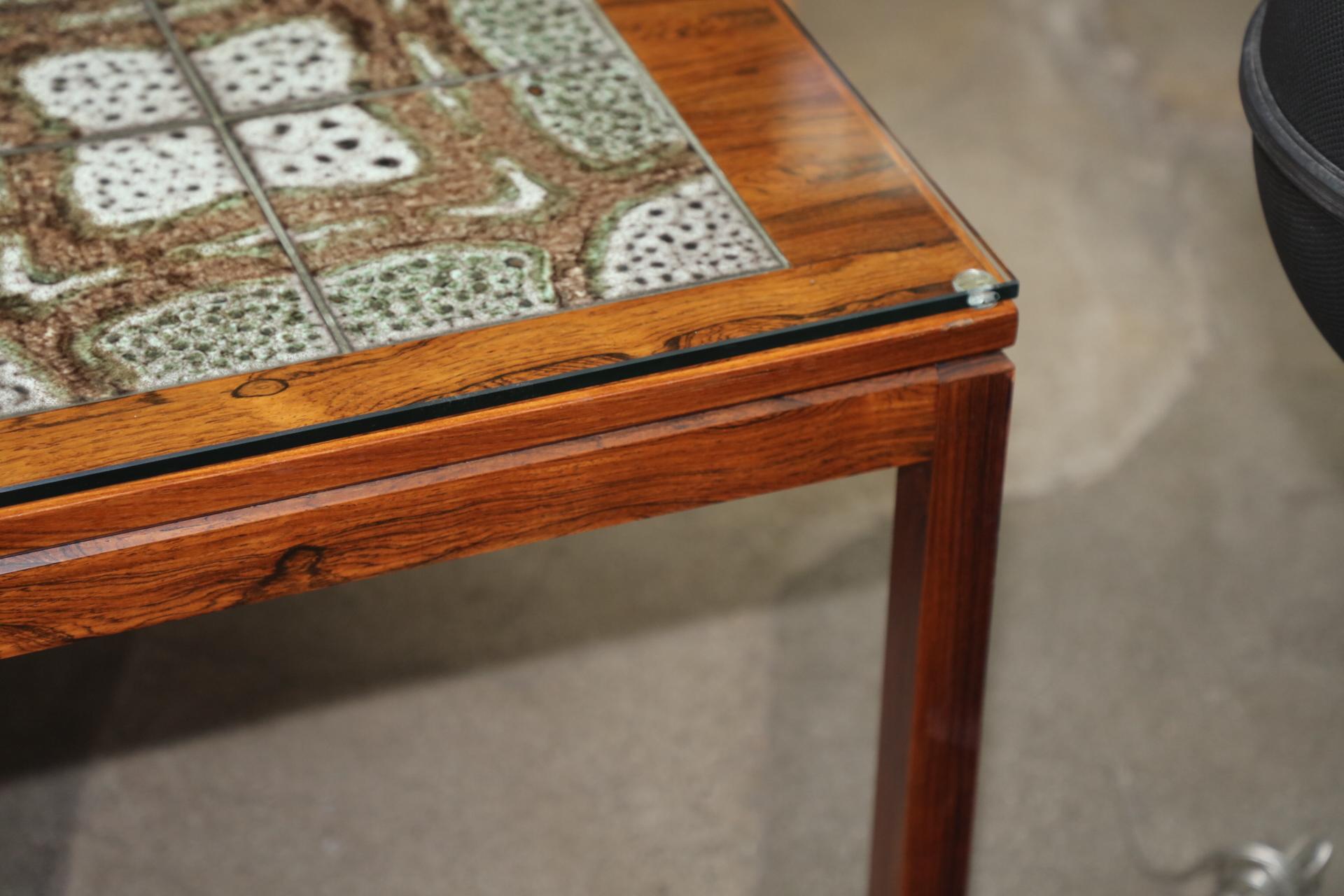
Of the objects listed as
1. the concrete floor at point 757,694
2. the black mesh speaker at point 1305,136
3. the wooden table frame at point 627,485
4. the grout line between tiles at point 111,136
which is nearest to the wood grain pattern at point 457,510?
the wooden table frame at point 627,485

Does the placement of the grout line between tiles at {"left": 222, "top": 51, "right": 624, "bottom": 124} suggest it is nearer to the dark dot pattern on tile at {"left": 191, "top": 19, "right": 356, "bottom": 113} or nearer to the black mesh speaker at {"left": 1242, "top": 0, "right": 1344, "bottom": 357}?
the dark dot pattern on tile at {"left": 191, "top": 19, "right": 356, "bottom": 113}

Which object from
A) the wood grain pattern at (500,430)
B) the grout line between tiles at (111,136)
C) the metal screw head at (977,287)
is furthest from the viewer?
the grout line between tiles at (111,136)

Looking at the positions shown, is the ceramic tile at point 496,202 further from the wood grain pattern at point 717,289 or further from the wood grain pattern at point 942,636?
the wood grain pattern at point 942,636

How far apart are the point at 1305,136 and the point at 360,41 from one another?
622 millimetres

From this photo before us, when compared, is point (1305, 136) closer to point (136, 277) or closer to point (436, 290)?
point (436, 290)

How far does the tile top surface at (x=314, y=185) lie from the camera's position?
2.70 feet

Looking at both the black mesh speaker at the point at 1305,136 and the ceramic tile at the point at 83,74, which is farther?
the ceramic tile at the point at 83,74

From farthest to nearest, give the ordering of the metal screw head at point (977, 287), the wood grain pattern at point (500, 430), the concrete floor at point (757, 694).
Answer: the concrete floor at point (757, 694)
the metal screw head at point (977, 287)
the wood grain pattern at point (500, 430)

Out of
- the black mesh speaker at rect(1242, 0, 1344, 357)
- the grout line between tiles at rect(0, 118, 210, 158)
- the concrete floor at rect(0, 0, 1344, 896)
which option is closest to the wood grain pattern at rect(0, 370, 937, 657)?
the black mesh speaker at rect(1242, 0, 1344, 357)

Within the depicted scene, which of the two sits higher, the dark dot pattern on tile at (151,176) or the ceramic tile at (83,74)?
the ceramic tile at (83,74)

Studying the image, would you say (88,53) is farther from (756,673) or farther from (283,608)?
(756,673)

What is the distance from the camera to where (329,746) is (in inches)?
54.4

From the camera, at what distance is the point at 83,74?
40.3 inches

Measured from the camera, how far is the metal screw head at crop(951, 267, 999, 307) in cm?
84
